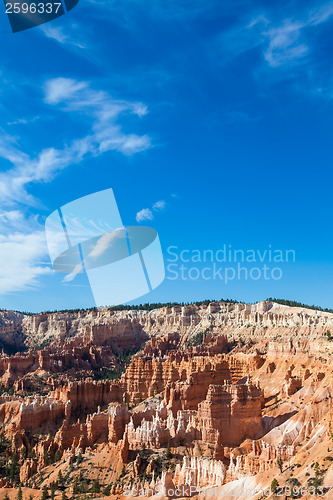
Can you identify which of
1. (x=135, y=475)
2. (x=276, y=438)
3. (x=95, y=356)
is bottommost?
(x=135, y=475)

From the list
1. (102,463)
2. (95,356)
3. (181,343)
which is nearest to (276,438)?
(102,463)

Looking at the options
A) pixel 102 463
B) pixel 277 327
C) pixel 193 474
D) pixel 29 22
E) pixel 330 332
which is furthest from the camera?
pixel 277 327

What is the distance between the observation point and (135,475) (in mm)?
47625

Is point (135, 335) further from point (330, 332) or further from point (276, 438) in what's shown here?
point (276, 438)

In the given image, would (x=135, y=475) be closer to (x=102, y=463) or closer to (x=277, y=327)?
(x=102, y=463)

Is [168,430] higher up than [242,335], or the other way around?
[242,335]

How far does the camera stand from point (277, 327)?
124 metres

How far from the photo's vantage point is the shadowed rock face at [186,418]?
43.6 meters

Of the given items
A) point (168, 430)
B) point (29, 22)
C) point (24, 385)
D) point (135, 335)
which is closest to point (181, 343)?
point (135, 335)

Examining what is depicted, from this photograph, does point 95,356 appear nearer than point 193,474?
No

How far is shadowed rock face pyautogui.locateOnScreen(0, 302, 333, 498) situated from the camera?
43594 millimetres

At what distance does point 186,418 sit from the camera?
2200 inches

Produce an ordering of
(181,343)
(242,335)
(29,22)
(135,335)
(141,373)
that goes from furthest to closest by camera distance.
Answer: (135,335) → (181,343) → (242,335) → (141,373) → (29,22)

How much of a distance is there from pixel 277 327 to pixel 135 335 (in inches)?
2577
